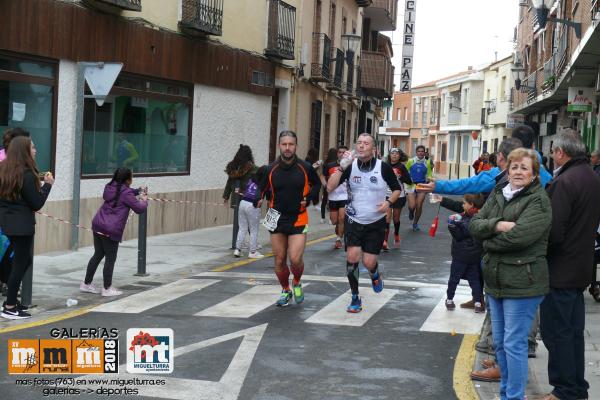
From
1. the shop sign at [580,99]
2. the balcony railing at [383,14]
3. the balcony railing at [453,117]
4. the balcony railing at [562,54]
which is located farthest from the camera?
the balcony railing at [453,117]

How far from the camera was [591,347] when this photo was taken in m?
7.61

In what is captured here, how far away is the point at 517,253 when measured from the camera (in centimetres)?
537

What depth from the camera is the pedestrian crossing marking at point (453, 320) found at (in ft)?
27.1

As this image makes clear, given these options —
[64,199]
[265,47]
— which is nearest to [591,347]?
[64,199]

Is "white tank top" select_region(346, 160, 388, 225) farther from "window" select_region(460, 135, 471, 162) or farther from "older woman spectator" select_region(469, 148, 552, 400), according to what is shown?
"window" select_region(460, 135, 471, 162)

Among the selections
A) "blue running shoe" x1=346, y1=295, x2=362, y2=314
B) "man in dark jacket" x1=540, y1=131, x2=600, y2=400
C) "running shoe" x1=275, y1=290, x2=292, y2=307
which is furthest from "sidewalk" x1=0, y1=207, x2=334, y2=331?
"man in dark jacket" x1=540, y1=131, x2=600, y2=400

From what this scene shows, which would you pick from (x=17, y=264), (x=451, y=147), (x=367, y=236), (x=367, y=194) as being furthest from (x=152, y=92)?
(x=451, y=147)

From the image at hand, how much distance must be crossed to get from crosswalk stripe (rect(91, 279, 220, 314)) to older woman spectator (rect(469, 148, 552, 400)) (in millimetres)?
4254

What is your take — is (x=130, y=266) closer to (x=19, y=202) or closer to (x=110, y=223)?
(x=110, y=223)

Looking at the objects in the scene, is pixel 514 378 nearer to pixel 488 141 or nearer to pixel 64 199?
pixel 64 199

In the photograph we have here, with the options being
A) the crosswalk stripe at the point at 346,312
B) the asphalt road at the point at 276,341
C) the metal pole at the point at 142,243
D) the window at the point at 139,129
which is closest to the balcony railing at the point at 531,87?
the window at the point at 139,129

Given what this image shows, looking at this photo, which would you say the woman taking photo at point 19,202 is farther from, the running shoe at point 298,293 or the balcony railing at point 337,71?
the balcony railing at point 337,71

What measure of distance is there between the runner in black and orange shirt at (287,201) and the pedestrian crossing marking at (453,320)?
5.07 feet

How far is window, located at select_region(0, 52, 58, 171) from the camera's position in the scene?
11906 millimetres
